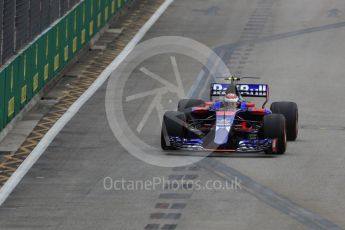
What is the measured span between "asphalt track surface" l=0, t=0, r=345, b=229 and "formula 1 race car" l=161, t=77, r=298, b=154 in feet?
1.29

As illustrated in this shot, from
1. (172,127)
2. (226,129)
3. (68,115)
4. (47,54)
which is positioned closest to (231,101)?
(226,129)

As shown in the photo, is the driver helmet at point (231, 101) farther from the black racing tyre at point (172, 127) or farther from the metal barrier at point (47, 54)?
the metal barrier at point (47, 54)

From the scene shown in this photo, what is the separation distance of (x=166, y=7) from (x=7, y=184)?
30.2 m

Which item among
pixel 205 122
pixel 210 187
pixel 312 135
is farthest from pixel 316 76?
pixel 210 187

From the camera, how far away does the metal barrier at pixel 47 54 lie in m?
39.1

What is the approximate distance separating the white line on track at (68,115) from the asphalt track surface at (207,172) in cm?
26

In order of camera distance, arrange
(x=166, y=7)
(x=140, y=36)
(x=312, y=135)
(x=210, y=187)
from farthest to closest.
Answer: (x=166, y=7)
(x=140, y=36)
(x=312, y=135)
(x=210, y=187)

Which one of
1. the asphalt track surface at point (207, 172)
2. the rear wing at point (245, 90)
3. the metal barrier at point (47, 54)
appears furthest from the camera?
the metal barrier at point (47, 54)

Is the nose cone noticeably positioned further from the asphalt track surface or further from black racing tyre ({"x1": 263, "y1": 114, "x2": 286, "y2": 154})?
black racing tyre ({"x1": 263, "y1": 114, "x2": 286, "y2": 154})

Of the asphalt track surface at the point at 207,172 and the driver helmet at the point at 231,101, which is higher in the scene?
the driver helmet at the point at 231,101

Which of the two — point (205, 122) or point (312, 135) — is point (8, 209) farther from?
point (312, 135)

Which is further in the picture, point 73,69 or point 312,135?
point 73,69

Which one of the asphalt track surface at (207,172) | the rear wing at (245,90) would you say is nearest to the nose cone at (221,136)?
the asphalt track surface at (207,172)

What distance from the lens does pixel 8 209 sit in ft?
100
